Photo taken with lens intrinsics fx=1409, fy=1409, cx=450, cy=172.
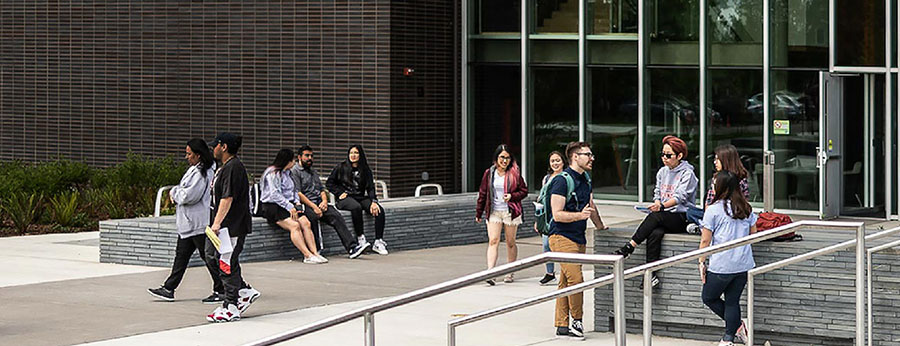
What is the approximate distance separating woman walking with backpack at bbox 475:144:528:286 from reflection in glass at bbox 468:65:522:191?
11074 mm

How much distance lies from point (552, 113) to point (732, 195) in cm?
1528

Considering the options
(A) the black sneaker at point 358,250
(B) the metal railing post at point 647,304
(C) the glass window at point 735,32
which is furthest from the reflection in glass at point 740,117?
(B) the metal railing post at point 647,304

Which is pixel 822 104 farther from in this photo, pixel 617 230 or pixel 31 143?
pixel 31 143

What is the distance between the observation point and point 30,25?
28.7 meters

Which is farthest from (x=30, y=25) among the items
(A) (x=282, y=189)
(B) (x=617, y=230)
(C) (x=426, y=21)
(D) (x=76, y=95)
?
(B) (x=617, y=230)

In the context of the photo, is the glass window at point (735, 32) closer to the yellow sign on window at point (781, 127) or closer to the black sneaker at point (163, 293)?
the yellow sign on window at point (781, 127)

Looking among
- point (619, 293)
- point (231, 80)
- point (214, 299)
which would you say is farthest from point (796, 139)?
point (619, 293)

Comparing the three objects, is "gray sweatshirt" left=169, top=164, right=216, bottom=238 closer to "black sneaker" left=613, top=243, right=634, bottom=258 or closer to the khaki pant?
the khaki pant

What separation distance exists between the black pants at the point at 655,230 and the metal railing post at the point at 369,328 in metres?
4.41

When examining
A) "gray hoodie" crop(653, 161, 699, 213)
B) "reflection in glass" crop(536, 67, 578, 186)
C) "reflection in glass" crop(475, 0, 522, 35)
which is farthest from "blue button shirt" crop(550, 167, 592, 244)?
"reflection in glass" crop(475, 0, 522, 35)

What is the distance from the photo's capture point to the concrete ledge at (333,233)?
15.9 metres

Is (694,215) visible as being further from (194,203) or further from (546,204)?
(194,203)

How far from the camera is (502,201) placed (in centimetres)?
1461

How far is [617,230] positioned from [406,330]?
121 inches
